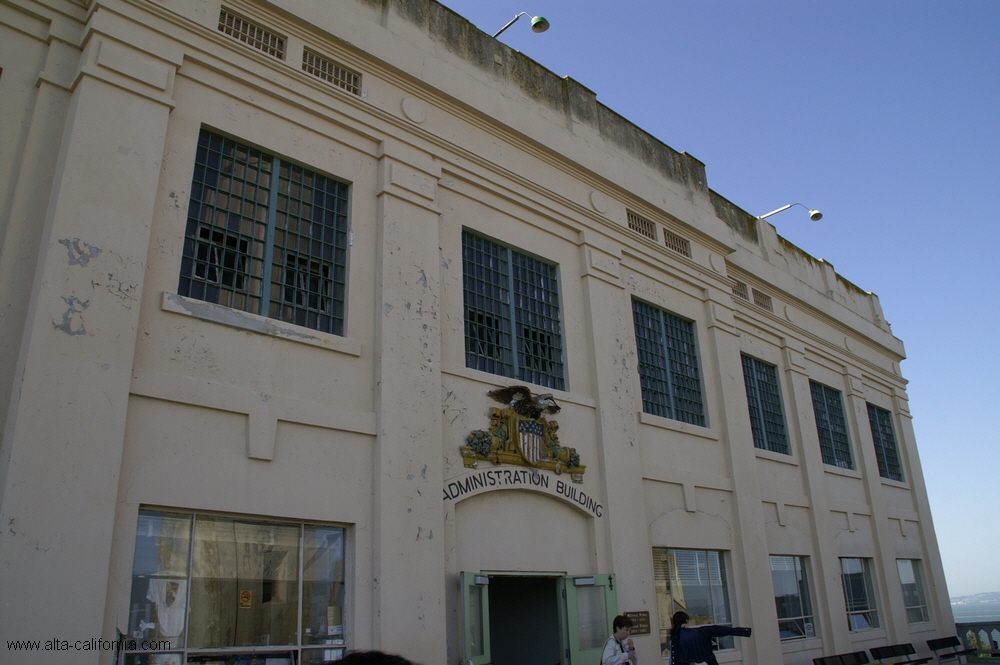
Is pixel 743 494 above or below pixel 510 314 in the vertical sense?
below

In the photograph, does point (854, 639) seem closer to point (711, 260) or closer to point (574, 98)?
point (711, 260)

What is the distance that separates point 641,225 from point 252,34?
285 inches

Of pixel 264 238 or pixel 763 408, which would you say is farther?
pixel 763 408

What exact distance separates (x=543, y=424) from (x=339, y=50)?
540 cm

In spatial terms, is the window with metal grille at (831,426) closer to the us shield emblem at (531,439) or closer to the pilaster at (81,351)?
the us shield emblem at (531,439)

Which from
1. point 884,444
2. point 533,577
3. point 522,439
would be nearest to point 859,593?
point 884,444

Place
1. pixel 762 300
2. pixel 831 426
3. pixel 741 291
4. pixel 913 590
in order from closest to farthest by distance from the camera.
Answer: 1. pixel 741 291
2. pixel 762 300
3. pixel 831 426
4. pixel 913 590

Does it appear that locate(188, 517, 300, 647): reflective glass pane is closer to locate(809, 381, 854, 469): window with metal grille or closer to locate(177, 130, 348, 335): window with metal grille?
locate(177, 130, 348, 335): window with metal grille

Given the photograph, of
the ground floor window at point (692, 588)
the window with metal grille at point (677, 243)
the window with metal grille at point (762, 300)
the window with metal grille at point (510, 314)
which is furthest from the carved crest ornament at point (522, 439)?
the window with metal grille at point (762, 300)

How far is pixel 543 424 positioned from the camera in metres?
10.4

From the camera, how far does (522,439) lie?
32.8 feet

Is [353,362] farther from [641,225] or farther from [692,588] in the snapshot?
[641,225]

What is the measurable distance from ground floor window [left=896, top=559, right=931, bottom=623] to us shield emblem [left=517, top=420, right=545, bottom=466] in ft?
38.6

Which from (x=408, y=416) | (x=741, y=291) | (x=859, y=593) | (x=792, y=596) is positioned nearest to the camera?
(x=408, y=416)
